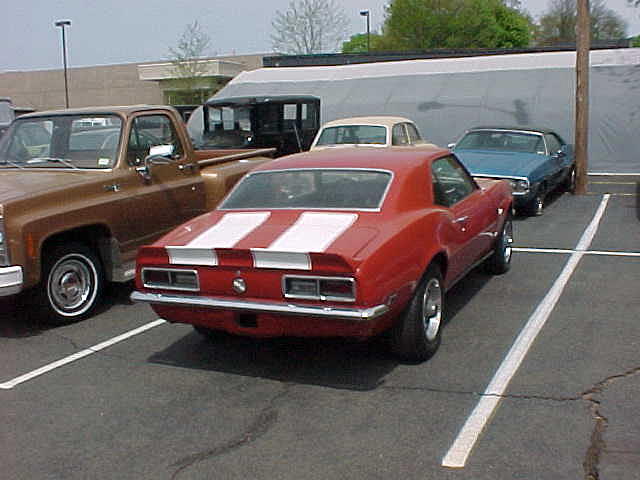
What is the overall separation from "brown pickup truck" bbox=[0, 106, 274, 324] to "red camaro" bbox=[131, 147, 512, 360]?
1.39m

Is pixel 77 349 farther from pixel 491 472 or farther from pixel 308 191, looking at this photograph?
pixel 491 472

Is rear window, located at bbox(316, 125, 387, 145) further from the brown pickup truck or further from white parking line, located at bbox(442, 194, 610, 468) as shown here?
white parking line, located at bbox(442, 194, 610, 468)

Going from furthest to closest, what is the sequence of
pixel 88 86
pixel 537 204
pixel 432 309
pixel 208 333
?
1. pixel 88 86
2. pixel 537 204
3. pixel 208 333
4. pixel 432 309

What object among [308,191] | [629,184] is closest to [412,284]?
[308,191]

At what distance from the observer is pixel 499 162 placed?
12.0m

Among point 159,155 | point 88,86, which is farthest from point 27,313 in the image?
point 88,86

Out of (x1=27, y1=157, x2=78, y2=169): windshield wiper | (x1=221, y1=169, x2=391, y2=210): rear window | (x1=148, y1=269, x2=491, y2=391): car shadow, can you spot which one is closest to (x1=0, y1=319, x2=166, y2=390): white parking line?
(x1=148, y1=269, x2=491, y2=391): car shadow

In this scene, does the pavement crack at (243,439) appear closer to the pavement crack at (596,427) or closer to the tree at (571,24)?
the pavement crack at (596,427)

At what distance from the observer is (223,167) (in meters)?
8.51

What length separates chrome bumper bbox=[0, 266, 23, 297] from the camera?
5816mm

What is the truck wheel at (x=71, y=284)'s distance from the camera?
6328 mm

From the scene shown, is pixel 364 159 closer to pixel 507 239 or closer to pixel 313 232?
pixel 313 232

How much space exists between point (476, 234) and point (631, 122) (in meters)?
13.9

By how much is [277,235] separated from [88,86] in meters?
52.4
